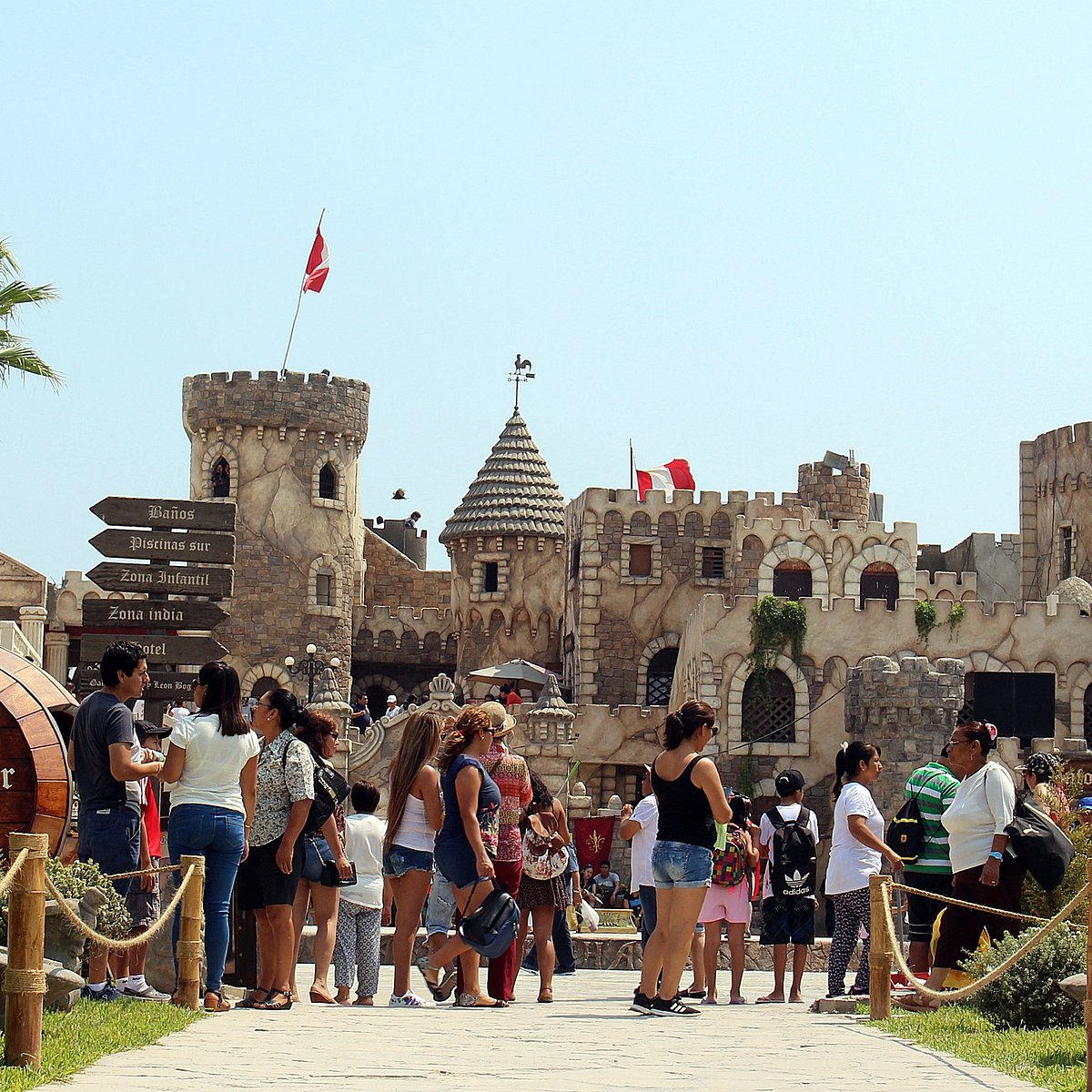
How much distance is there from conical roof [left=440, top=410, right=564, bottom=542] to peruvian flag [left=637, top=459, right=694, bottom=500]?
2.45 metres

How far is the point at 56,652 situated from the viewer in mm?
50375

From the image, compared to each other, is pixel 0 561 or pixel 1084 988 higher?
pixel 0 561

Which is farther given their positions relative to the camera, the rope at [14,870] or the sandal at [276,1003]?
the sandal at [276,1003]

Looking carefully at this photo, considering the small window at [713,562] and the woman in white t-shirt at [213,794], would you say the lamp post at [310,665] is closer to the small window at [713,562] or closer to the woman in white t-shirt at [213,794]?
the small window at [713,562]

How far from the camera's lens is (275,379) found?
49.4 m

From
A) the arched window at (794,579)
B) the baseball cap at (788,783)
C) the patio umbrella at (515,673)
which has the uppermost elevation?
the arched window at (794,579)

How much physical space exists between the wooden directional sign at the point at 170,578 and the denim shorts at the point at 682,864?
9.81 meters

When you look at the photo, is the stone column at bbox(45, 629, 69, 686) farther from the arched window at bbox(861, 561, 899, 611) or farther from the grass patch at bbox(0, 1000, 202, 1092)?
the grass patch at bbox(0, 1000, 202, 1092)

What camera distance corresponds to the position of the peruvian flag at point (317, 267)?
4934 cm

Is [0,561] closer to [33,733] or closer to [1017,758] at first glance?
[1017,758]

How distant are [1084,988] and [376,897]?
5.64m

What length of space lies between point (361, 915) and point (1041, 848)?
4555 mm

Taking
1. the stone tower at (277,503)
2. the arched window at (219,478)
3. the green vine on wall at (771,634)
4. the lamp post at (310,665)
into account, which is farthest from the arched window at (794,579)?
the arched window at (219,478)

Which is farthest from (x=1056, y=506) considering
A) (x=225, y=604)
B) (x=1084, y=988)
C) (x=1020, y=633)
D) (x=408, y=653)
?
(x=1084, y=988)
